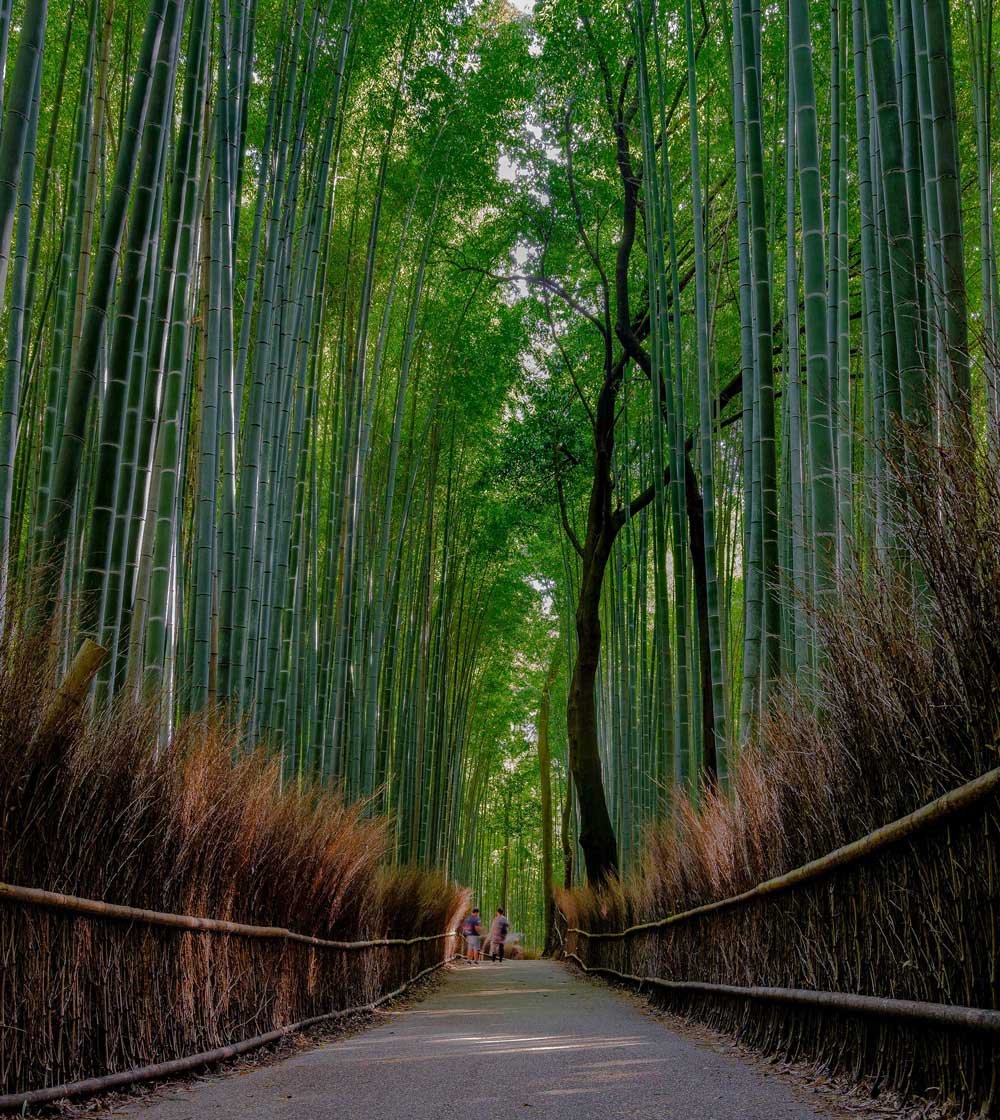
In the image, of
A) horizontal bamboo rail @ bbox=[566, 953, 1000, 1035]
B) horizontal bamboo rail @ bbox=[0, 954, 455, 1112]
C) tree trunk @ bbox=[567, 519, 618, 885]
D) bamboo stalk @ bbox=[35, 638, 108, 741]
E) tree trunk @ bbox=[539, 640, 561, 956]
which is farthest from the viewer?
A: tree trunk @ bbox=[539, 640, 561, 956]

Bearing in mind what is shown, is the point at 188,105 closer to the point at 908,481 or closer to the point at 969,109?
the point at 908,481

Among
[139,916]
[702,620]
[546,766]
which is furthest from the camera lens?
[546,766]

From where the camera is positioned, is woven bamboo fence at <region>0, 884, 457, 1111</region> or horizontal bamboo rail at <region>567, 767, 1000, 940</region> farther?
woven bamboo fence at <region>0, 884, 457, 1111</region>

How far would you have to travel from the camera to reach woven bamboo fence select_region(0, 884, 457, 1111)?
205 cm

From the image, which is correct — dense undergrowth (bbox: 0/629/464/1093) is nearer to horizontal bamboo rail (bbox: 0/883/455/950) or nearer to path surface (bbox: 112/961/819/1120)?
horizontal bamboo rail (bbox: 0/883/455/950)

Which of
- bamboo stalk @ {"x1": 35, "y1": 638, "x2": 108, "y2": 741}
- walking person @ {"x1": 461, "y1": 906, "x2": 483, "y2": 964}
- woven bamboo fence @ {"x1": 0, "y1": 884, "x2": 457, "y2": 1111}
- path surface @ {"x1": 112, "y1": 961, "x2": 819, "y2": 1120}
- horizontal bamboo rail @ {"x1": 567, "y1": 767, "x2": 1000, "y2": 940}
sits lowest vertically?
walking person @ {"x1": 461, "y1": 906, "x2": 483, "y2": 964}

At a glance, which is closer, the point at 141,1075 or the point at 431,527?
the point at 141,1075

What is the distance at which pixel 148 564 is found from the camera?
3.90 meters

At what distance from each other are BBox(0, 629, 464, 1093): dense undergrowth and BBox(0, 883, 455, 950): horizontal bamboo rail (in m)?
0.02

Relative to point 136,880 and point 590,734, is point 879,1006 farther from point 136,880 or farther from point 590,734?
point 590,734

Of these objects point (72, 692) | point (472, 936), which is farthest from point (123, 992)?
point (472, 936)

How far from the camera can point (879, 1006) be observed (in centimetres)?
219

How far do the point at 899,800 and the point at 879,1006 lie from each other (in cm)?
→ 43

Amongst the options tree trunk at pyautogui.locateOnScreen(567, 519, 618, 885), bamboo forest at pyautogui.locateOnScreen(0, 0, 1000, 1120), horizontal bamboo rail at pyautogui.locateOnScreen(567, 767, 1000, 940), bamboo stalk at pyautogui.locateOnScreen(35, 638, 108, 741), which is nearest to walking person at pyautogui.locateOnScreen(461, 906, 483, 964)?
bamboo forest at pyautogui.locateOnScreen(0, 0, 1000, 1120)
